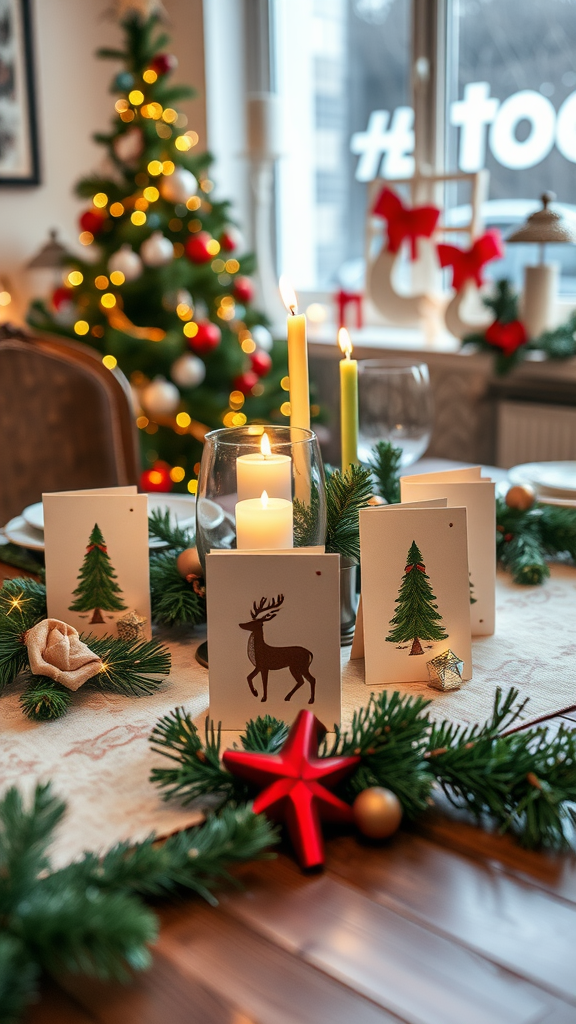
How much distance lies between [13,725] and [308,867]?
27cm

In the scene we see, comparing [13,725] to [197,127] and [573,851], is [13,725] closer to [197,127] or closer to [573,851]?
[573,851]

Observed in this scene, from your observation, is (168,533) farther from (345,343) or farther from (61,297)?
(61,297)

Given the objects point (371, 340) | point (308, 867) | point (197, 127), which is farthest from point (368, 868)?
point (197, 127)

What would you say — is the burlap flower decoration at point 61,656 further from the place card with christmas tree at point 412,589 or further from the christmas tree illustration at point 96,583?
the place card with christmas tree at point 412,589

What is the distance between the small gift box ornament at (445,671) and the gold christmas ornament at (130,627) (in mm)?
246

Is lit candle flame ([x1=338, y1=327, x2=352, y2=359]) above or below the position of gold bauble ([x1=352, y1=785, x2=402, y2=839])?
above

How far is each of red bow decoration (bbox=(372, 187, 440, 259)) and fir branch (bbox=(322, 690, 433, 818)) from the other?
234cm

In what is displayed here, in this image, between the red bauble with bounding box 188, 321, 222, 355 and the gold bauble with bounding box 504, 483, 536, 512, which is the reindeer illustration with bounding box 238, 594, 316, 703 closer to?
the gold bauble with bounding box 504, 483, 536, 512

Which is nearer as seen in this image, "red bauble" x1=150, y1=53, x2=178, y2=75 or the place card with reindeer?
the place card with reindeer

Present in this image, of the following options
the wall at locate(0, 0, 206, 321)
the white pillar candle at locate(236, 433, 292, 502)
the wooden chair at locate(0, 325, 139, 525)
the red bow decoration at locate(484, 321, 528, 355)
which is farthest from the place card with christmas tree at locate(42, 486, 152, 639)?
the wall at locate(0, 0, 206, 321)

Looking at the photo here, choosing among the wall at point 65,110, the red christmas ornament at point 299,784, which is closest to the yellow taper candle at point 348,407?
the red christmas ornament at point 299,784

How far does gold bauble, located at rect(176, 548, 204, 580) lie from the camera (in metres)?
0.87

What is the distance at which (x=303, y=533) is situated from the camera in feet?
2.44

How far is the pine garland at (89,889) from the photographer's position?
0.41 meters
